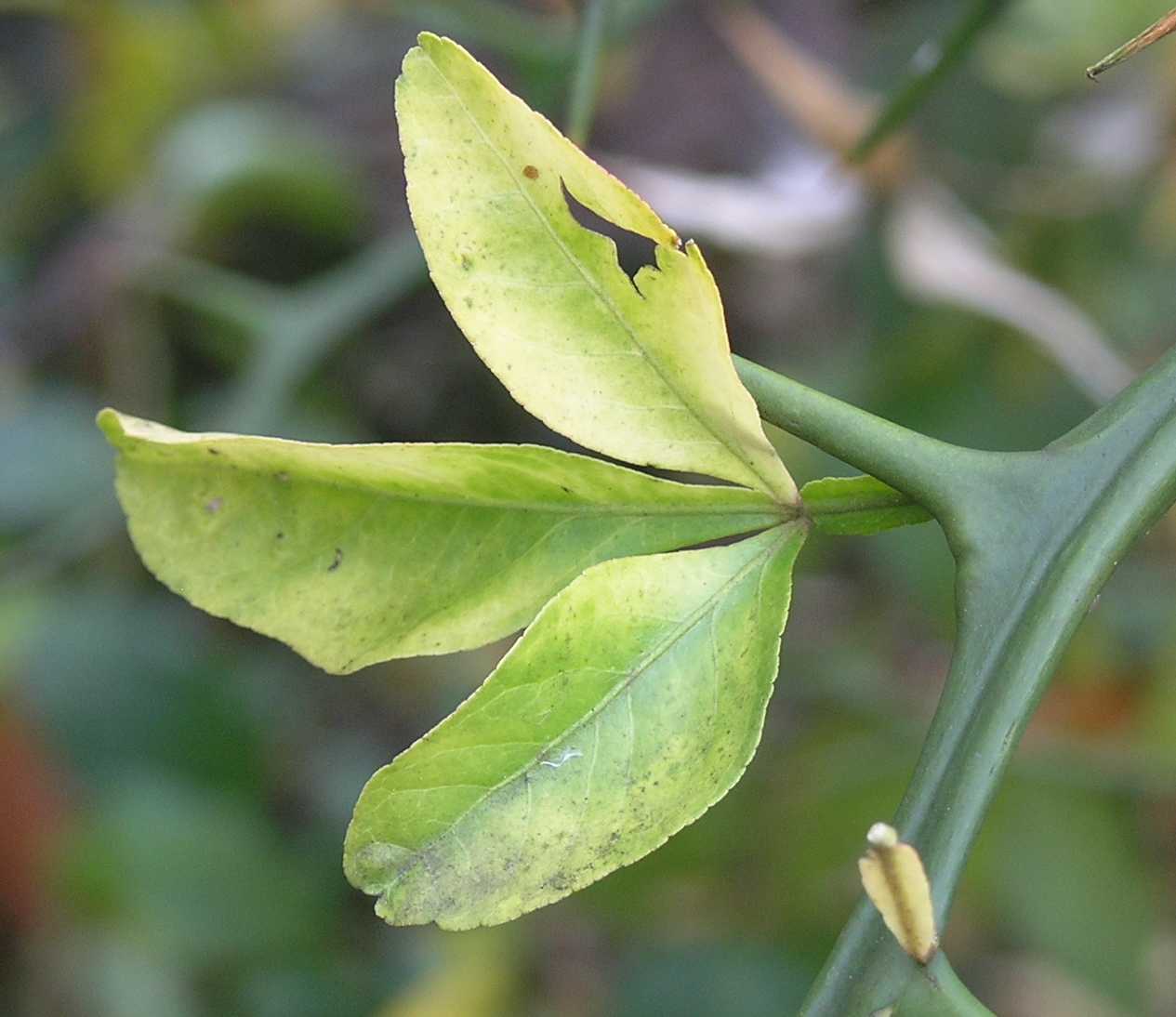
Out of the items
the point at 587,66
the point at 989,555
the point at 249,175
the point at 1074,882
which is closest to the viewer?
the point at 989,555

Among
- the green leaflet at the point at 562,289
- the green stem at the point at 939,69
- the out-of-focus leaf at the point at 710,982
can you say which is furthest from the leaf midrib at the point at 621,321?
the out-of-focus leaf at the point at 710,982

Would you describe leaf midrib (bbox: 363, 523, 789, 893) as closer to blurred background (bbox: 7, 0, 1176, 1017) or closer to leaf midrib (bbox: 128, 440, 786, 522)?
leaf midrib (bbox: 128, 440, 786, 522)

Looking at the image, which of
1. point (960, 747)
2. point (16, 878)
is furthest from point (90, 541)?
point (960, 747)

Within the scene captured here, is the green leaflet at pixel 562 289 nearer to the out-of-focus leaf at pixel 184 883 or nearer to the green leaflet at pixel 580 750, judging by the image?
the green leaflet at pixel 580 750

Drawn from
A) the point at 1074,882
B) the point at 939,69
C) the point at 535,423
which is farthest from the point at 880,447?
the point at 535,423

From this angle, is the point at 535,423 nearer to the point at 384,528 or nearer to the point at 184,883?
the point at 184,883

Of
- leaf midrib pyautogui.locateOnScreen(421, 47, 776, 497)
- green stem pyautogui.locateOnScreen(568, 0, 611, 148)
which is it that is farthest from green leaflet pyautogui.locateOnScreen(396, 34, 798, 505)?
green stem pyautogui.locateOnScreen(568, 0, 611, 148)

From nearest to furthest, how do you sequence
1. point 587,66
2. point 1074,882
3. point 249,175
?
point 587,66, point 1074,882, point 249,175
